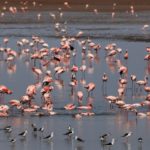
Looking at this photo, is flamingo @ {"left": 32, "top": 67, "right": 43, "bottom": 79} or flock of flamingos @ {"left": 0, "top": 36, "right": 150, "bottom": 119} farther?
flamingo @ {"left": 32, "top": 67, "right": 43, "bottom": 79}

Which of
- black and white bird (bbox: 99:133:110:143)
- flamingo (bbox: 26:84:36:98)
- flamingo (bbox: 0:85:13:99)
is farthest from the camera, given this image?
flamingo (bbox: 0:85:13:99)

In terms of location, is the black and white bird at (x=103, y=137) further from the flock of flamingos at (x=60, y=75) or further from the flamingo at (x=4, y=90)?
the flamingo at (x=4, y=90)

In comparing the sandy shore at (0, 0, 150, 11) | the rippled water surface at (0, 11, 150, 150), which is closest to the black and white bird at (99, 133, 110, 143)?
the rippled water surface at (0, 11, 150, 150)

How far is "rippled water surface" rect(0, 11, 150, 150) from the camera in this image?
16.7 metres

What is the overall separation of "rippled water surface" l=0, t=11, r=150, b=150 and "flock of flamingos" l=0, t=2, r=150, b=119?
150 millimetres

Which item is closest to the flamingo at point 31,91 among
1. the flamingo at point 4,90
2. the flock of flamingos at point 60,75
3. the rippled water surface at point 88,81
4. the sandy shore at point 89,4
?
the flock of flamingos at point 60,75

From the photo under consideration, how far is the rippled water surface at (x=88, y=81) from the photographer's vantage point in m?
16.7

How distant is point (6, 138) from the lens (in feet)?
55.2

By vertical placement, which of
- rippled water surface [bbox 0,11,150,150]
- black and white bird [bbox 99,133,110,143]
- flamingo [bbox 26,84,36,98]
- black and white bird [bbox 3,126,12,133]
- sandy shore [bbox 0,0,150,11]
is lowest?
sandy shore [bbox 0,0,150,11]

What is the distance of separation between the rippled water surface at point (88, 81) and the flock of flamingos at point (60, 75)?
0.15 meters

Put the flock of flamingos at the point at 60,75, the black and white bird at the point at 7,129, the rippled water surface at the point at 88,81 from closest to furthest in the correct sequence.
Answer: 1. the rippled water surface at the point at 88,81
2. the black and white bird at the point at 7,129
3. the flock of flamingos at the point at 60,75

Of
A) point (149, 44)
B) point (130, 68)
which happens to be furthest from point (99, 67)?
point (149, 44)

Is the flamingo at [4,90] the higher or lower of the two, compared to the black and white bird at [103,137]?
higher

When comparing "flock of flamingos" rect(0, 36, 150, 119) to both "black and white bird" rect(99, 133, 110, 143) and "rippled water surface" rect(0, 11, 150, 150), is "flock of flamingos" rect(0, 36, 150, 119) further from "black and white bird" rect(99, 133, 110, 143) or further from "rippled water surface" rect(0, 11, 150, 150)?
"black and white bird" rect(99, 133, 110, 143)
